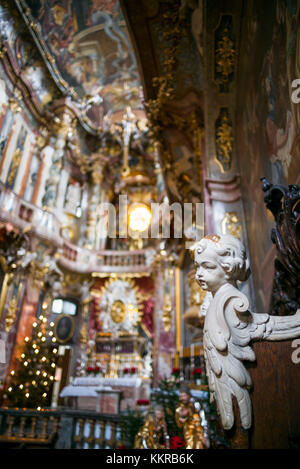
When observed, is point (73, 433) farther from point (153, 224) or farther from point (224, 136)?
point (153, 224)

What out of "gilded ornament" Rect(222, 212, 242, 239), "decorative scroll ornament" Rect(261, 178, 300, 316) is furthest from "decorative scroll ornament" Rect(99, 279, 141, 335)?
"decorative scroll ornament" Rect(261, 178, 300, 316)

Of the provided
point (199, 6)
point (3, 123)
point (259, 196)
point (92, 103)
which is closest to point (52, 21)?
point (92, 103)

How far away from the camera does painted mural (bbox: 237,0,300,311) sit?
98.6 inches

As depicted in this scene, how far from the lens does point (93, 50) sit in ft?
51.0

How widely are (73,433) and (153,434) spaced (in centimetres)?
204

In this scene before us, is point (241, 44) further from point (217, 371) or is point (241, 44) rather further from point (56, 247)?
point (56, 247)

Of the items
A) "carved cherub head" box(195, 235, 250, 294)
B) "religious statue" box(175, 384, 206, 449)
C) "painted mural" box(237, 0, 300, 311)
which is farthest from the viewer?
"religious statue" box(175, 384, 206, 449)

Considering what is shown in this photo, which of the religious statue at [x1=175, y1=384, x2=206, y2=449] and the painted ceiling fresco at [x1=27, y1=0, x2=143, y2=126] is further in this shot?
the painted ceiling fresco at [x1=27, y1=0, x2=143, y2=126]

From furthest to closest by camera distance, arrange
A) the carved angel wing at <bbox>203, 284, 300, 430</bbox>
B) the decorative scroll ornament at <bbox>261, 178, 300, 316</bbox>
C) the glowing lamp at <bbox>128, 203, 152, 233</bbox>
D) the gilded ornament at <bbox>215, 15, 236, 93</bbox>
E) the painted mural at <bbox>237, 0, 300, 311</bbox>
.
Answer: the glowing lamp at <bbox>128, 203, 152, 233</bbox>
the gilded ornament at <bbox>215, 15, 236, 93</bbox>
the painted mural at <bbox>237, 0, 300, 311</bbox>
the decorative scroll ornament at <bbox>261, 178, 300, 316</bbox>
the carved angel wing at <bbox>203, 284, 300, 430</bbox>

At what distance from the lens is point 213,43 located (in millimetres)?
5191

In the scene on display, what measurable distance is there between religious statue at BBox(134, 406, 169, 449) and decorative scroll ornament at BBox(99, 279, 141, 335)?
36.3 ft

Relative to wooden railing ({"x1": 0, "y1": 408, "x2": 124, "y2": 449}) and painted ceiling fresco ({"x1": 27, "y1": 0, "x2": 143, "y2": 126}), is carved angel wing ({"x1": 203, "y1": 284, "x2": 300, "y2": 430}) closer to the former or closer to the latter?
wooden railing ({"x1": 0, "y1": 408, "x2": 124, "y2": 449})

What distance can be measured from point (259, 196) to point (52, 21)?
13.5m

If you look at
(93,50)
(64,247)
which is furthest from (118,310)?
(93,50)
